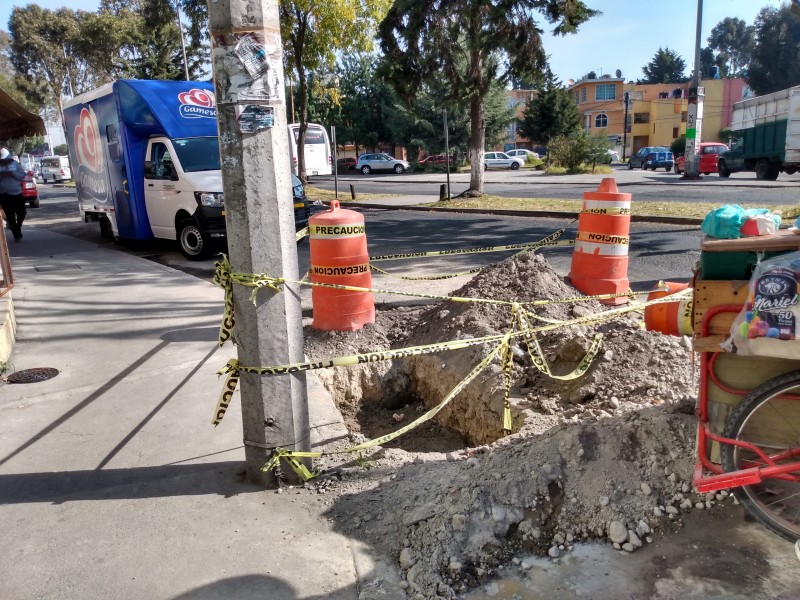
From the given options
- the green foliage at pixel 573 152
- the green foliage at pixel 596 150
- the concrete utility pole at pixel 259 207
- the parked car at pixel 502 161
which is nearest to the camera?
the concrete utility pole at pixel 259 207

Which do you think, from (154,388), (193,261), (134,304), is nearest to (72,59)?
(193,261)

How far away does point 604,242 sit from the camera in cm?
662

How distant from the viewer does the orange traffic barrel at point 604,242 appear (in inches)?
259

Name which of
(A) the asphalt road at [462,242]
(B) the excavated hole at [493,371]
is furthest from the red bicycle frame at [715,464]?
(A) the asphalt road at [462,242]

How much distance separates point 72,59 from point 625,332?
54.6 meters

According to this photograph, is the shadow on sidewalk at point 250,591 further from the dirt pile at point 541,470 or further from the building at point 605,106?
the building at point 605,106

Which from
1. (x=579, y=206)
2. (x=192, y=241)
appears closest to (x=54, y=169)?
(x=192, y=241)

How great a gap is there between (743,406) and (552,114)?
172 feet

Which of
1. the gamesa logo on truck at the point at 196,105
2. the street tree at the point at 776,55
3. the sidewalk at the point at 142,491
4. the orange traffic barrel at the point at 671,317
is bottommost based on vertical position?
the sidewalk at the point at 142,491

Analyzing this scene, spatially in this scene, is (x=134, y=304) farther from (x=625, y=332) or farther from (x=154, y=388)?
(x=625, y=332)

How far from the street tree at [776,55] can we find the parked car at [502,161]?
111 feet

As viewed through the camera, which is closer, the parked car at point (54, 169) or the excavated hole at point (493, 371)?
the excavated hole at point (493, 371)

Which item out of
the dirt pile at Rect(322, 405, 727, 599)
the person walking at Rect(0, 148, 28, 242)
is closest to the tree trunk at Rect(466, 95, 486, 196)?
the person walking at Rect(0, 148, 28, 242)

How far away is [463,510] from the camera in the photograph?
10.4ft
